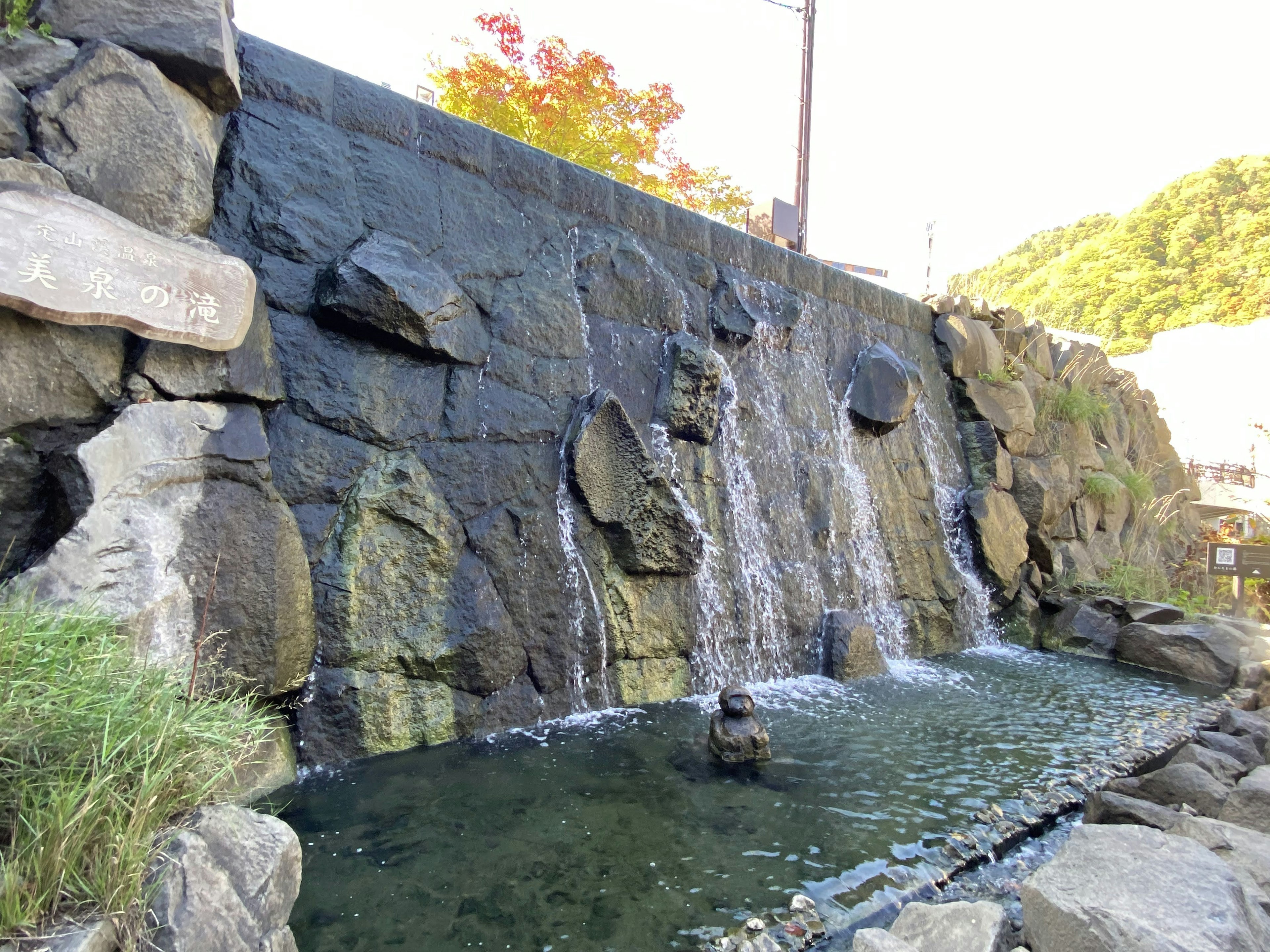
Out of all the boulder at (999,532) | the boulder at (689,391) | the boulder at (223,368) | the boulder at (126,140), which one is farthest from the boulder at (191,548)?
the boulder at (999,532)

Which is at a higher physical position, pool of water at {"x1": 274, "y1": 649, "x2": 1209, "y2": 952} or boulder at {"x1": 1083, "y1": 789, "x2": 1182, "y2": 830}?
boulder at {"x1": 1083, "y1": 789, "x2": 1182, "y2": 830}

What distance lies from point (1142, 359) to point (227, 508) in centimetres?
3520

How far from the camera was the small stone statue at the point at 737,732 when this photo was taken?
4.09 m

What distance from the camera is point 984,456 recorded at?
9430 mm

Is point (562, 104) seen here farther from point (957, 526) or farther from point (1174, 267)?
point (1174, 267)

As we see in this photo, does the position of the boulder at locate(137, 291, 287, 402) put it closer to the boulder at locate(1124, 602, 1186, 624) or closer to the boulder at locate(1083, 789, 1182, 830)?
the boulder at locate(1083, 789, 1182, 830)

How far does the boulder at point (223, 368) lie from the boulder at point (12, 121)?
0.85 meters

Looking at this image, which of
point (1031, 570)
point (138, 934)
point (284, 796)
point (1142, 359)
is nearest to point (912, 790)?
point (284, 796)

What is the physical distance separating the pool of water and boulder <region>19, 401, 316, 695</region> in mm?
736

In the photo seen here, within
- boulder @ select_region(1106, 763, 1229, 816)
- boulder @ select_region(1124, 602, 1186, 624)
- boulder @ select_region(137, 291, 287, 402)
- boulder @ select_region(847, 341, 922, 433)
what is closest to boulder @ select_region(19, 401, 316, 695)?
boulder @ select_region(137, 291, 287, 402)

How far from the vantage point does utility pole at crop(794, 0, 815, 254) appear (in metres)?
12.7

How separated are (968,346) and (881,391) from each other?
8.91 ft

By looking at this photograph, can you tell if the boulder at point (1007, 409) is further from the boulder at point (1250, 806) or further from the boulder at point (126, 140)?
the boulder at point (126, 140)

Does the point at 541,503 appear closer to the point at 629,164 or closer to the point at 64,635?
the point at 64,635
